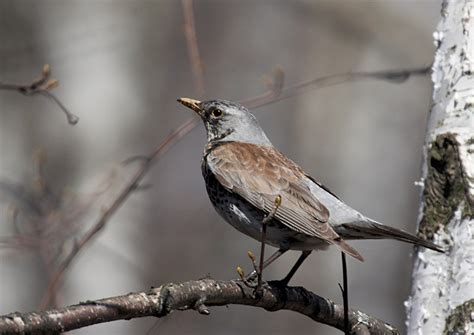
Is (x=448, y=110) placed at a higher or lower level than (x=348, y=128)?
higher

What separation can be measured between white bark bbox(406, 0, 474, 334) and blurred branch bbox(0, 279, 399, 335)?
0.26 meters

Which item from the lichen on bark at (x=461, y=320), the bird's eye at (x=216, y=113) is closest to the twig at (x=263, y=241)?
the lichen on bark at (x=461, y=320)

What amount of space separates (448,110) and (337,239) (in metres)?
0.76

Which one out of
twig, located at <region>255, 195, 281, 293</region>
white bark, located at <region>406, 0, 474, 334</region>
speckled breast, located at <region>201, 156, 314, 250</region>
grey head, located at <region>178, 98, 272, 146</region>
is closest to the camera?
twig, located at <region>255, 195, 281, 293</region>

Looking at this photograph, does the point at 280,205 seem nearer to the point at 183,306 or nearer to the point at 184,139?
the point at 183,306

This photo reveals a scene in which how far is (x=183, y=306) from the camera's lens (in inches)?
116

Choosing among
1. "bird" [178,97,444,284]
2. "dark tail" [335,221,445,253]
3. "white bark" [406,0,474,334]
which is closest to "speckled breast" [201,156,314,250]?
"bird" [178,97,444,284]

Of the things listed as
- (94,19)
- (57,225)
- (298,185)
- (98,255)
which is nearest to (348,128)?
(94,19)

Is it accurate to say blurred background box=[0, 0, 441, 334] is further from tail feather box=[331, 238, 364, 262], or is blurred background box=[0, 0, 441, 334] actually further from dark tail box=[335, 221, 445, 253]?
tail feather box=[331, 238, 364, 262]

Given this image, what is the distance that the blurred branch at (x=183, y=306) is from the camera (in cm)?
256

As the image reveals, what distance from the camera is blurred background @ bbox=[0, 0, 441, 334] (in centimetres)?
758

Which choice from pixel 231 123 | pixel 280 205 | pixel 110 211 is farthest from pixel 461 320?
pixel 110 211

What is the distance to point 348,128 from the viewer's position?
11781 mm

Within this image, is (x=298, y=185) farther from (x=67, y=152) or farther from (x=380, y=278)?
→ (x=380, y=278)
